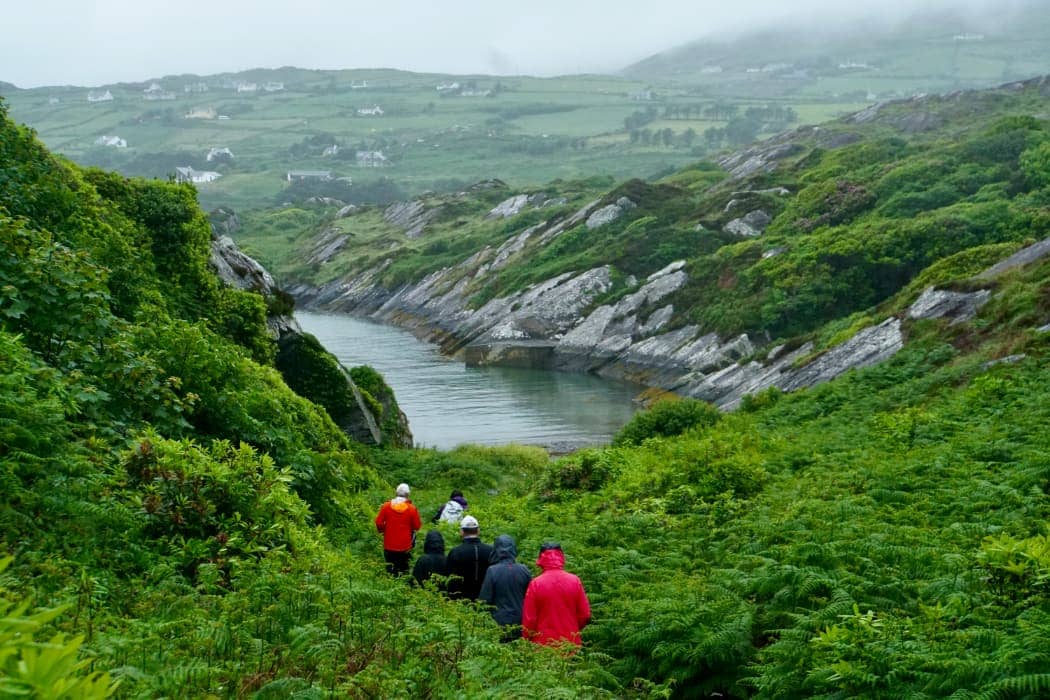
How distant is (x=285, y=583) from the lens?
9.99 metres

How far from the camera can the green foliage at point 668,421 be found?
107 feet

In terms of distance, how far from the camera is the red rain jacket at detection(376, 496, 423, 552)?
15086 millimetres

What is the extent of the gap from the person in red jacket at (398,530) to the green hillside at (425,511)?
50cm

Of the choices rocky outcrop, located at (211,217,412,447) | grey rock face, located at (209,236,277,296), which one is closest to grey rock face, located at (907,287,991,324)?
rocky outcrop, located at (211,217,412,447)

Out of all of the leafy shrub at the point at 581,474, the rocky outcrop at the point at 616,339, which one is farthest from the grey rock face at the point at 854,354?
the leafy shrub at the point at 581,474

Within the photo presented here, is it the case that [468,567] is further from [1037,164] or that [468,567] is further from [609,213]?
[609,213]

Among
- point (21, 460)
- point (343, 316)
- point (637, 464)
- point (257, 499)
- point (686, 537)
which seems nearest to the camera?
point (21, 460)

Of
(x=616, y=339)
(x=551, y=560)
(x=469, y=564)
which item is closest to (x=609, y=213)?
(x=616, y=339)

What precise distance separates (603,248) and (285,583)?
8369cm

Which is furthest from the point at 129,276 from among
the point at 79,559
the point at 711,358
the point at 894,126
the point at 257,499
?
the point at 894,126

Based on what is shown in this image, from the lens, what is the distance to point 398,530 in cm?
1514

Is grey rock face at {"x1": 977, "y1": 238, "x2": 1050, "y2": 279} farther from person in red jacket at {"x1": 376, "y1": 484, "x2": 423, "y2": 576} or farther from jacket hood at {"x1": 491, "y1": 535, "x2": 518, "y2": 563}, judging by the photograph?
jacket hood at {"x1": 491, "y1": 535, "x2": 518, "y2": 563}

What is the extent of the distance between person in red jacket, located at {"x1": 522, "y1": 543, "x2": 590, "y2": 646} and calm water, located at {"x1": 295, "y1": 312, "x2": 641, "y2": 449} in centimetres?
3833

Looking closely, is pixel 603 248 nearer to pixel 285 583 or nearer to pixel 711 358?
pixel 711 358
